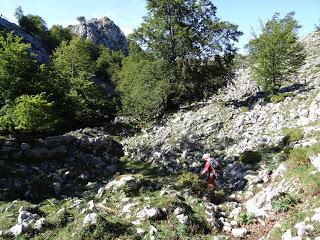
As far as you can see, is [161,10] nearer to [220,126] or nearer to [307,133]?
[220,126]

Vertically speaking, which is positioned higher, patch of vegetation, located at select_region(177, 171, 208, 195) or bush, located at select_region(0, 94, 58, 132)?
bush, located at select_region(0, 94, 58, 132)

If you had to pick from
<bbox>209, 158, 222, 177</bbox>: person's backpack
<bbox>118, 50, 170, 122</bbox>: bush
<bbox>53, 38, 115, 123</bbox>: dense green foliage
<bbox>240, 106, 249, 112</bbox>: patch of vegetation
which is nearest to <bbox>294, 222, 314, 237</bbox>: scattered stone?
<bbox>209, 158, 222, 177</bbox>: person's backpack

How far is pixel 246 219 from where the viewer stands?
43.9ft

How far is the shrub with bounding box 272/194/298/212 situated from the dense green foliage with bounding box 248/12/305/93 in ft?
53.8

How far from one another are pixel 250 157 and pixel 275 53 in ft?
41.1

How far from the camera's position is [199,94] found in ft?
117

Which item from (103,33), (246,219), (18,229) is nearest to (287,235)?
(246,219)

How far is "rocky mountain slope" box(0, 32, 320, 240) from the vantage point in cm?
1251

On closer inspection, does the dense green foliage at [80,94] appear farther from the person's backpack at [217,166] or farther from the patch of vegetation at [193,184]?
the patch of vegetation at [193,184]

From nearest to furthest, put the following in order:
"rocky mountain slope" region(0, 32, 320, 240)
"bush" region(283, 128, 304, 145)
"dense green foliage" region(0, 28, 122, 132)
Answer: "rocky mountain slope" region(0, 32, 320, 240), "bush" region(283, 128, 304, 145), "dense green foliage" region(0, 28, 122, 132)

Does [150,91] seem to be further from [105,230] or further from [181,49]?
[105,230]

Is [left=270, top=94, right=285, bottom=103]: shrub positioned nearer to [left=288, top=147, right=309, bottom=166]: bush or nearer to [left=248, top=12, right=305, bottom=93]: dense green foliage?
[left=248, top=12, right=305, bottom=93]: dense green foliage

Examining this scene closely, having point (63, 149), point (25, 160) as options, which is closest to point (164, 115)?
point (63, 149)

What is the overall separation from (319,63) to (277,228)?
29568 millimetres
